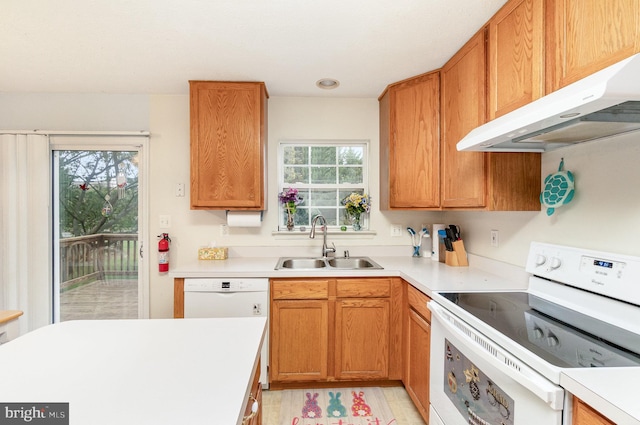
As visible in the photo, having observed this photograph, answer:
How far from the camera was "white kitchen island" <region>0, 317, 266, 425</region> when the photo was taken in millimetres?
621

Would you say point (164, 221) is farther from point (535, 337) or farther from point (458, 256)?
point (535, 337)

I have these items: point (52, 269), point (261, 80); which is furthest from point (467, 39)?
point (52, 269)

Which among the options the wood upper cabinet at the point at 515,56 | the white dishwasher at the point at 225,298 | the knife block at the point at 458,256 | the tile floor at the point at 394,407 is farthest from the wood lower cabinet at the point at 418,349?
the wood upper cabinet at the point at 515,56

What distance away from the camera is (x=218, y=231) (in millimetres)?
2656

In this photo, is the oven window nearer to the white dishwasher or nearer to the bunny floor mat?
the bunny floor mat

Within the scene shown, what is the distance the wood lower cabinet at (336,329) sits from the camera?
2.11 metres

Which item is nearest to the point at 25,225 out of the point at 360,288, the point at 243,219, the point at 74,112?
the point at 74,112

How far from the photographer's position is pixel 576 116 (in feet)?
3.29

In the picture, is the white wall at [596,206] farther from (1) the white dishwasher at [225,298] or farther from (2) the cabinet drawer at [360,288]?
(1) the white dishwasher at [225,298]

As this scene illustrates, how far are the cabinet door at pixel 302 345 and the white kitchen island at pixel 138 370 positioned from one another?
3.47 feet

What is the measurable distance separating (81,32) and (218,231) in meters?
1.58

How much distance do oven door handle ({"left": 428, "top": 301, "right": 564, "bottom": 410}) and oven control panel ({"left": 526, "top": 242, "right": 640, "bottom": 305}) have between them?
54 centimetres

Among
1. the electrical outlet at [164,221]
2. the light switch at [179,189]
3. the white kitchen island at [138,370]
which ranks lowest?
the white kitchen island at [138,370]

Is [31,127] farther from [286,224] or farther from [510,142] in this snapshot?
[510,142]
